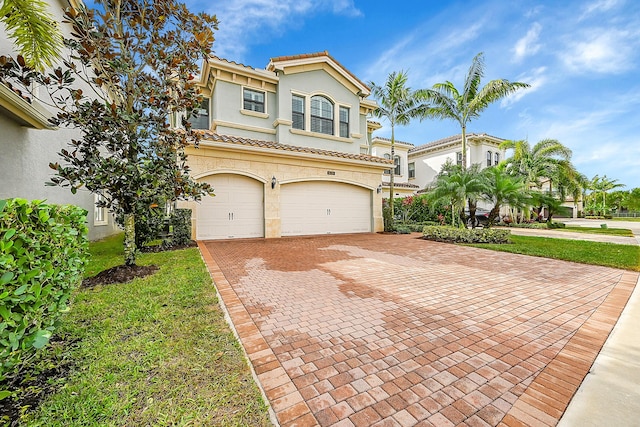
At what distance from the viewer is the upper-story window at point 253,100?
1318 cm

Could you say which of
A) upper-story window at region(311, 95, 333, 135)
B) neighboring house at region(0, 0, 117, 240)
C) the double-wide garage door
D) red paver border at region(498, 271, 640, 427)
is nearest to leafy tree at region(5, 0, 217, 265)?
neighboring house at region(0, 0, 117, 240)

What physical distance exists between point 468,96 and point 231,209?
15.1m

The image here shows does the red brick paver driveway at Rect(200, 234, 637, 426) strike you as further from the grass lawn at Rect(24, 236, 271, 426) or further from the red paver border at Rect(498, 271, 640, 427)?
the grass lawn at Rect(24, 236, 271, 426)

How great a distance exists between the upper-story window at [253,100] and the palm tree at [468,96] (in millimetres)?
9973

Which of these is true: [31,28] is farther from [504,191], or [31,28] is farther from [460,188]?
[504,191]

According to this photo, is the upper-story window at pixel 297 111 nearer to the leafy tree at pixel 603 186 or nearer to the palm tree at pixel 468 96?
the palm tree at pixel 468 96

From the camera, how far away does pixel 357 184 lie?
1486 centimetres

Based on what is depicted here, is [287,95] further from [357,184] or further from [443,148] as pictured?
[443,148]

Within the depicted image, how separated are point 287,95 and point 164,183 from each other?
973cm

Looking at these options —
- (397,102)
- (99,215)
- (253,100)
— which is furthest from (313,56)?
(99,215)

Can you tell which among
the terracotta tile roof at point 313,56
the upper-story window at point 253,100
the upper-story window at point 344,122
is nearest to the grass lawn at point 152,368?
the upper-story window at point 253,100

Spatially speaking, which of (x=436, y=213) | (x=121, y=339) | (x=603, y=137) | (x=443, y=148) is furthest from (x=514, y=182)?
(x=603, y=137)

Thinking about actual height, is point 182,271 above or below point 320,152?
below

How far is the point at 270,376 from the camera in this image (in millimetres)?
2467
